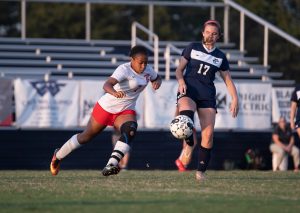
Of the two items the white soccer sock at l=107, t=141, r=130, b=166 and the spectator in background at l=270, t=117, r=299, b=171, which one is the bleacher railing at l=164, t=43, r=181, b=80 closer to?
the spectator in background at l=270, t=117, r=299, b=171

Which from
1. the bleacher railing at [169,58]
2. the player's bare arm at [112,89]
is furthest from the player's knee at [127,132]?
the bleacher railing at [169,58]

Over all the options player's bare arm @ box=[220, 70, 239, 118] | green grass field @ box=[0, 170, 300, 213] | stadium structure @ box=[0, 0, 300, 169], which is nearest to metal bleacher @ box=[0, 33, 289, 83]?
stadium structure @ box=[0, 0, 300, 169]

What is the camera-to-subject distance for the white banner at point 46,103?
78.8ft

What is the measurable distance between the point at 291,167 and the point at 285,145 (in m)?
1.26

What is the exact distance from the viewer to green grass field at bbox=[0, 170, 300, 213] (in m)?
10.2

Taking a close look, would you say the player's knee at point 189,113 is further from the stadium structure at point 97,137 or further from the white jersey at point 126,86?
the stadium structure at point 97,137

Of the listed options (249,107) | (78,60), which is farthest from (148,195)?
(78,60)

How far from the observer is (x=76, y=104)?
24.3 m

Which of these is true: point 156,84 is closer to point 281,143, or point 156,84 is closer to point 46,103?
point 46,103

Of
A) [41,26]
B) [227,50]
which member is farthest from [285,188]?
[41,26]

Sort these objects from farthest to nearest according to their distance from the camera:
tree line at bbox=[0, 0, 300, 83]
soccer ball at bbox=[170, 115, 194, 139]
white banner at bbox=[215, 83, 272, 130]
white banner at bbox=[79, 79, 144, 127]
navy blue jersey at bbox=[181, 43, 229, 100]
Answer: tree line at bbox=[0, 0, 300, 83] → white banner at bbox=[215, 83, 272, 130] → white banner at bbox=[79, 79, 144, 127] → navy blue jersey at bbox=[181, 43, 229, 100] → soccer ball at bbox=[170, 115, 194, 139]

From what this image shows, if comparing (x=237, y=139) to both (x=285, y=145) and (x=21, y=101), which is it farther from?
(x=21, y=101)

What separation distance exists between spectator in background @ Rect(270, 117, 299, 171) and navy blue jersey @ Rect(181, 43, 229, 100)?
34.5 ft

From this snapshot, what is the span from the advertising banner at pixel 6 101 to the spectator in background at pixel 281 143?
6434mm
